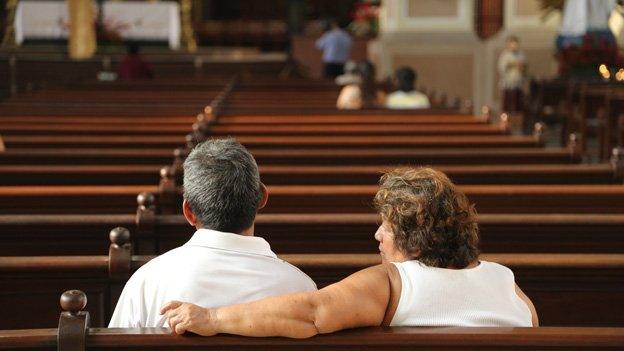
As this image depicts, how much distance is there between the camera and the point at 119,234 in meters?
3.02

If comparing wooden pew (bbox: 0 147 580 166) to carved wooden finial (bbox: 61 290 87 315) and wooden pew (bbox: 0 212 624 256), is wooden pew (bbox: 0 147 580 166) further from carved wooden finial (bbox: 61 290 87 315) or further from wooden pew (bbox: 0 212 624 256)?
carved wooden finial (bbox: 61 290 87 315)

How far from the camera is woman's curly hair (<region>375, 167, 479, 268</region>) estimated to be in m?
2.36

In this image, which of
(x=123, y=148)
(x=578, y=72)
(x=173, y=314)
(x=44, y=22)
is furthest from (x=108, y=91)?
(x=173, y=314)

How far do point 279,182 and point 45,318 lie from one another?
178 cm

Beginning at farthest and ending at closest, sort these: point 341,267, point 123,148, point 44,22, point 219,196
→ point 44,22, point 123,148, point 341,267, point 219,196

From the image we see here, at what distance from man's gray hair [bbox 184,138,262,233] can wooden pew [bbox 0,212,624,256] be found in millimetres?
1147

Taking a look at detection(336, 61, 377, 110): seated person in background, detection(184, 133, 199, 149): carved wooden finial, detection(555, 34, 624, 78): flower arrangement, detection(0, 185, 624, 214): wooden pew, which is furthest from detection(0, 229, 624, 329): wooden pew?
detection(555, 34, 624, 78): flower arrangement

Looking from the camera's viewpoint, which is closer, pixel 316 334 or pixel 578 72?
pixel 316 334

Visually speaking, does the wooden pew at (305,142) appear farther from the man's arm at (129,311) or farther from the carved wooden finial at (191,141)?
the man's arm at (129,311)

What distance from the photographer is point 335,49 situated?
56.1 feet

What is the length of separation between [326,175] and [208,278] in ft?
8.29

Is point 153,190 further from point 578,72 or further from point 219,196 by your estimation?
point 578,72

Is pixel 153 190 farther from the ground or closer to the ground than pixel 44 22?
closer to the ground

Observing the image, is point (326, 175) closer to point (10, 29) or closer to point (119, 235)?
point (119, 235)
